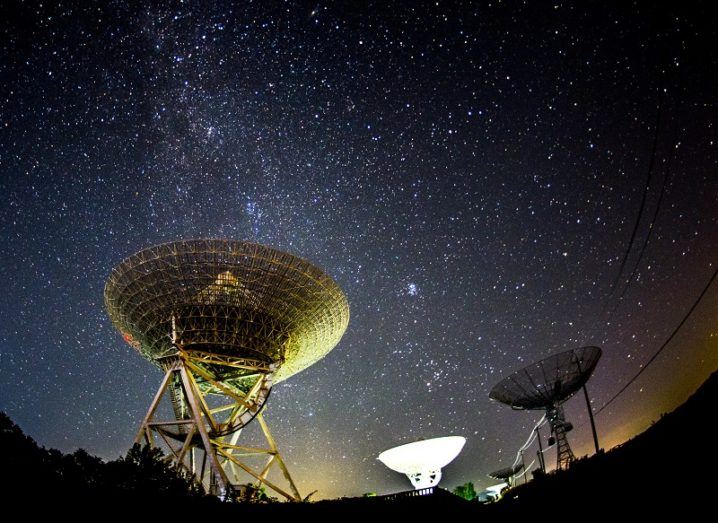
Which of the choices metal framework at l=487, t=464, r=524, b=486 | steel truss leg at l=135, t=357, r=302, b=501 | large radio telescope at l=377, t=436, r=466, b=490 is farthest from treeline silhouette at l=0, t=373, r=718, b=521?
metal framework at l=487, t=464, r=524, b=486

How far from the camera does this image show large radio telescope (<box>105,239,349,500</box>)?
20.2m

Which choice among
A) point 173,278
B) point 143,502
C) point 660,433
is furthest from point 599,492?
point 173,278

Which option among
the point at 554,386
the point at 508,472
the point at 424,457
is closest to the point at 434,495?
the point at 554,386

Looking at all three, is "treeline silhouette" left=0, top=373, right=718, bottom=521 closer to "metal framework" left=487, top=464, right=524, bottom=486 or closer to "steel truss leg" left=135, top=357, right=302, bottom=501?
"steel truss leg" left=135, top=357, right=302, bottom=501

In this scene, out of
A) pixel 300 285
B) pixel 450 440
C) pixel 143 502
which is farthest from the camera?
pixel 450 440

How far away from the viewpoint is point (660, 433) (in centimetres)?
855

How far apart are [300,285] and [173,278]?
5717 mm

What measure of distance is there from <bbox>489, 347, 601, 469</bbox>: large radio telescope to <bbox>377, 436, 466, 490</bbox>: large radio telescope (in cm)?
873

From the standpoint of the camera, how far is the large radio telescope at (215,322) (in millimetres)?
20234

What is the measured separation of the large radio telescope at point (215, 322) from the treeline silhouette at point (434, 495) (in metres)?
6.90

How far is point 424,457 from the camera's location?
31859 millimetres

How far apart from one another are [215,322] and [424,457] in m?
18.5

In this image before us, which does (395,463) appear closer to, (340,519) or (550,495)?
(340,519)

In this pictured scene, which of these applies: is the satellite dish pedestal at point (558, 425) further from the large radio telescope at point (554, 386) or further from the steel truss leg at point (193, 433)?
the steel truss leg at point (193, 433)
